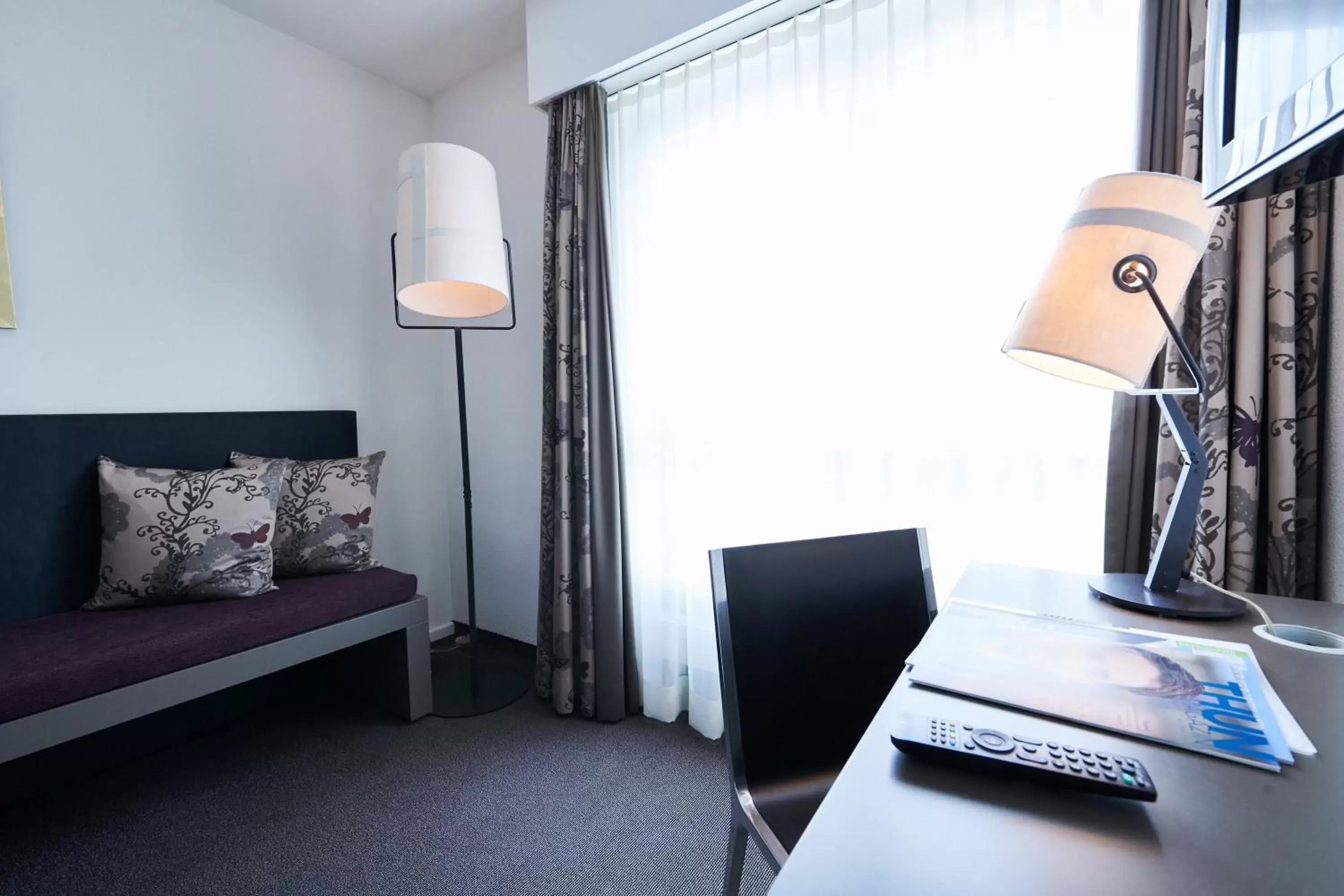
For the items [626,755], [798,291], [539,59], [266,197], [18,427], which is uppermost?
[539,59]

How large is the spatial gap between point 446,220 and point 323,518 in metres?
1.21

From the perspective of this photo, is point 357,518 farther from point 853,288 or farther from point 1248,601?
point 1248,601

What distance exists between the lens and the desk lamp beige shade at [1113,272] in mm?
953

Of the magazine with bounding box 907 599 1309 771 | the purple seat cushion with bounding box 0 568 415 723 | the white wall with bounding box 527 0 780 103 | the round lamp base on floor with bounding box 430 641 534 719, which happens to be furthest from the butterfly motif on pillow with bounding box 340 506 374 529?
the magazine with bounding box 907 599 1309 771

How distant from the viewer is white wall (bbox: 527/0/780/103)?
6.29ft

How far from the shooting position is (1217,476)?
4.19ft

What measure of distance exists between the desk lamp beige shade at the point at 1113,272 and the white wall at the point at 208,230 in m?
2.71

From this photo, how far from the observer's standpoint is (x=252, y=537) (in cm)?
198

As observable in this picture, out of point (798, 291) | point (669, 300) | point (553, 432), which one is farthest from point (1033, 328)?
point (553, 432)

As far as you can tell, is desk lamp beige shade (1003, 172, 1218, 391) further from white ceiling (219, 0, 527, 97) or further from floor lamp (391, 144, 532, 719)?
white ceiling (219, 0, 527, 97)

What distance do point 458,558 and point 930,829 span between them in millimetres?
2921

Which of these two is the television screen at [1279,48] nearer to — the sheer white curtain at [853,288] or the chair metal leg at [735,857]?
the sheer white curtain at [853,288]

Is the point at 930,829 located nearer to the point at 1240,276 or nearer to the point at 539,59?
the point at 1240,276

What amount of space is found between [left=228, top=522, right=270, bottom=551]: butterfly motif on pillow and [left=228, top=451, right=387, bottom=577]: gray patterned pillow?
14 centimetres
